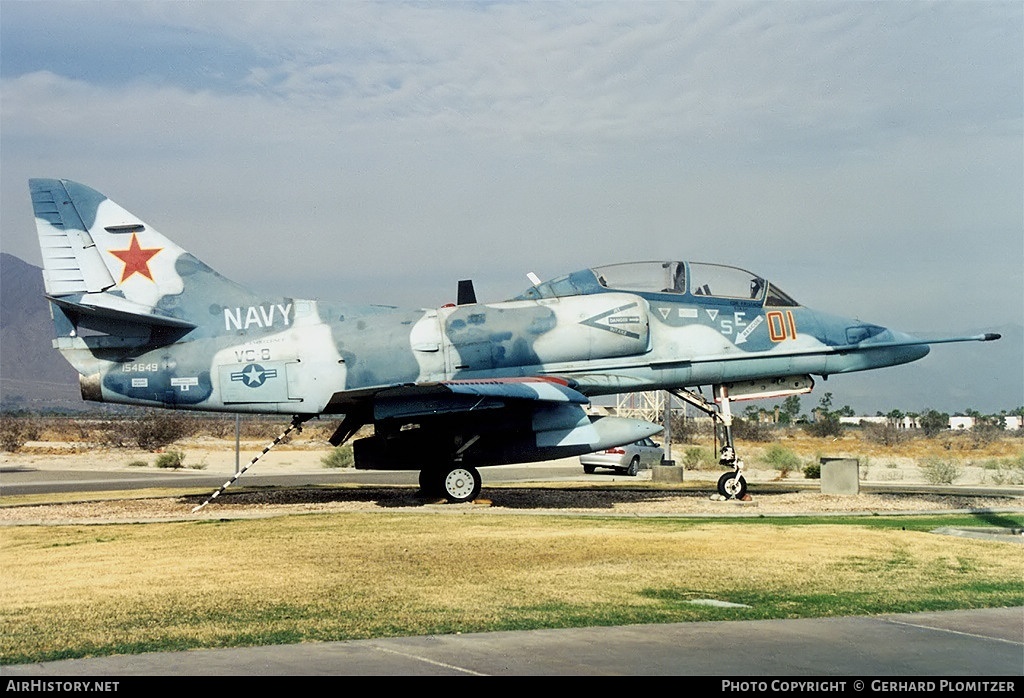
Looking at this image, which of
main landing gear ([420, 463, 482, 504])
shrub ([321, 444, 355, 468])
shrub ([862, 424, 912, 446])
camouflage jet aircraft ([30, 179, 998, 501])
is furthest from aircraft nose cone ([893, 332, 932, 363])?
shrub ([862, 424, 912, 446])

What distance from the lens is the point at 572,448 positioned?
19.0 metres

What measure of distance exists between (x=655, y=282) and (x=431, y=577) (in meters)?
10.9

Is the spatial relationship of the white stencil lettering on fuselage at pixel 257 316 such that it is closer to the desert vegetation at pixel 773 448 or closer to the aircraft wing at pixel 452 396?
the aircraft wing at pixel 452 396

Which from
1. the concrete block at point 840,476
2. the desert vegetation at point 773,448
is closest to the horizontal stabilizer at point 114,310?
the concrete block at point 840,476

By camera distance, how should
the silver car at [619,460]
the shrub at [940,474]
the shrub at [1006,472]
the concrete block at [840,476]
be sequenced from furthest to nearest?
1. the silver car at [619,460]
2. the shrub at [1006,472]
3. the shrub at [940,474]
4. the concrete block at [840,476]

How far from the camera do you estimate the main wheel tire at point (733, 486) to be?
2042cm

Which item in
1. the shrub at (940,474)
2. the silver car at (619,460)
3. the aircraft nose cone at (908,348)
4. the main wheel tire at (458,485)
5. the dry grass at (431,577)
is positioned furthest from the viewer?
the silver car at (619,460)

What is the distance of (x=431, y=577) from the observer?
10.6m

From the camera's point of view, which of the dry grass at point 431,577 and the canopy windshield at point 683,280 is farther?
the canopy windshield at point 683,280

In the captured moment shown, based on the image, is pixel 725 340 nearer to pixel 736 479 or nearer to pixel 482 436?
pixel 736 479

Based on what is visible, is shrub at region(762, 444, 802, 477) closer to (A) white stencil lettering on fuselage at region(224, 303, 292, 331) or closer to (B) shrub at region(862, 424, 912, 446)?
(A) white stencil lettering on fuselage at region(224, 303, 292, 331)

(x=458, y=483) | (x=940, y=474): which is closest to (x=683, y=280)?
(x=458, y=483)

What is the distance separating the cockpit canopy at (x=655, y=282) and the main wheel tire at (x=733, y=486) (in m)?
3.39
